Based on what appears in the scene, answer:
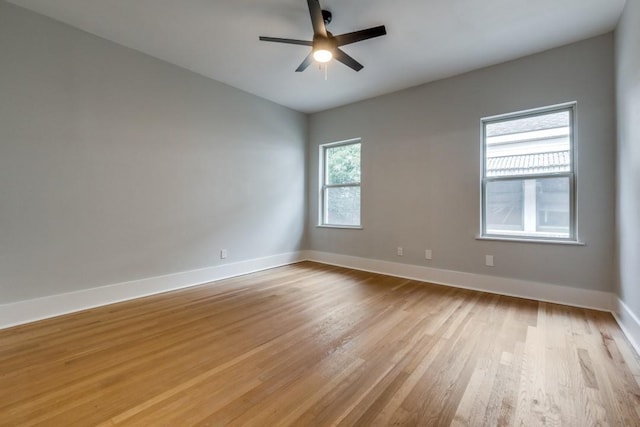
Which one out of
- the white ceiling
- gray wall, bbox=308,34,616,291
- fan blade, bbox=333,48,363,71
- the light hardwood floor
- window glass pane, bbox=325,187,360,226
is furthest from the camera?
window glass pane, bbox=325,187,360,226

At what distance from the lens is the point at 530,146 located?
3223 millimetres

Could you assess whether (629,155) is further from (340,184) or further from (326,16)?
(340,184)

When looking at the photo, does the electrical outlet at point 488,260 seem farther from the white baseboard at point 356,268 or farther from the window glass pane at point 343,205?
the window glass pane at point 343,205

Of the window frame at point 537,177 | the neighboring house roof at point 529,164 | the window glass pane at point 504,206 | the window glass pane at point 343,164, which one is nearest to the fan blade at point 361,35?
the window frame at point 537,177

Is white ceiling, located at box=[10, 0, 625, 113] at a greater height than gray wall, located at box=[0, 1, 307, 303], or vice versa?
white ceiling, located at box=[10, 0, 625, 113]

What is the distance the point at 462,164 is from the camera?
3613 millimetres

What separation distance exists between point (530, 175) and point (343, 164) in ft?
9.07

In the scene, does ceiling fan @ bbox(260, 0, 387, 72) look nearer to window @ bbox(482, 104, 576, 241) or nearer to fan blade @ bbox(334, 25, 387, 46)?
fan blade @ bbox(334, 25, 387, 46)

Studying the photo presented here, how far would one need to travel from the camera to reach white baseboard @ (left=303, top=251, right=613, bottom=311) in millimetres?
2848

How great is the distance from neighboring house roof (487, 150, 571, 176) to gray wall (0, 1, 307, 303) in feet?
11.1

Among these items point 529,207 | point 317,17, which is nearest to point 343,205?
point 529,207

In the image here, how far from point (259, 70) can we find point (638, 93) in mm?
3676

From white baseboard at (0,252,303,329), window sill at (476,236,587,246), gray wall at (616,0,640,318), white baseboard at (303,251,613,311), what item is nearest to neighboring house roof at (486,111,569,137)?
gray wall at (616,0,640,318)

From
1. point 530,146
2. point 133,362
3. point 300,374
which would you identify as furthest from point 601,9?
point 133,362
